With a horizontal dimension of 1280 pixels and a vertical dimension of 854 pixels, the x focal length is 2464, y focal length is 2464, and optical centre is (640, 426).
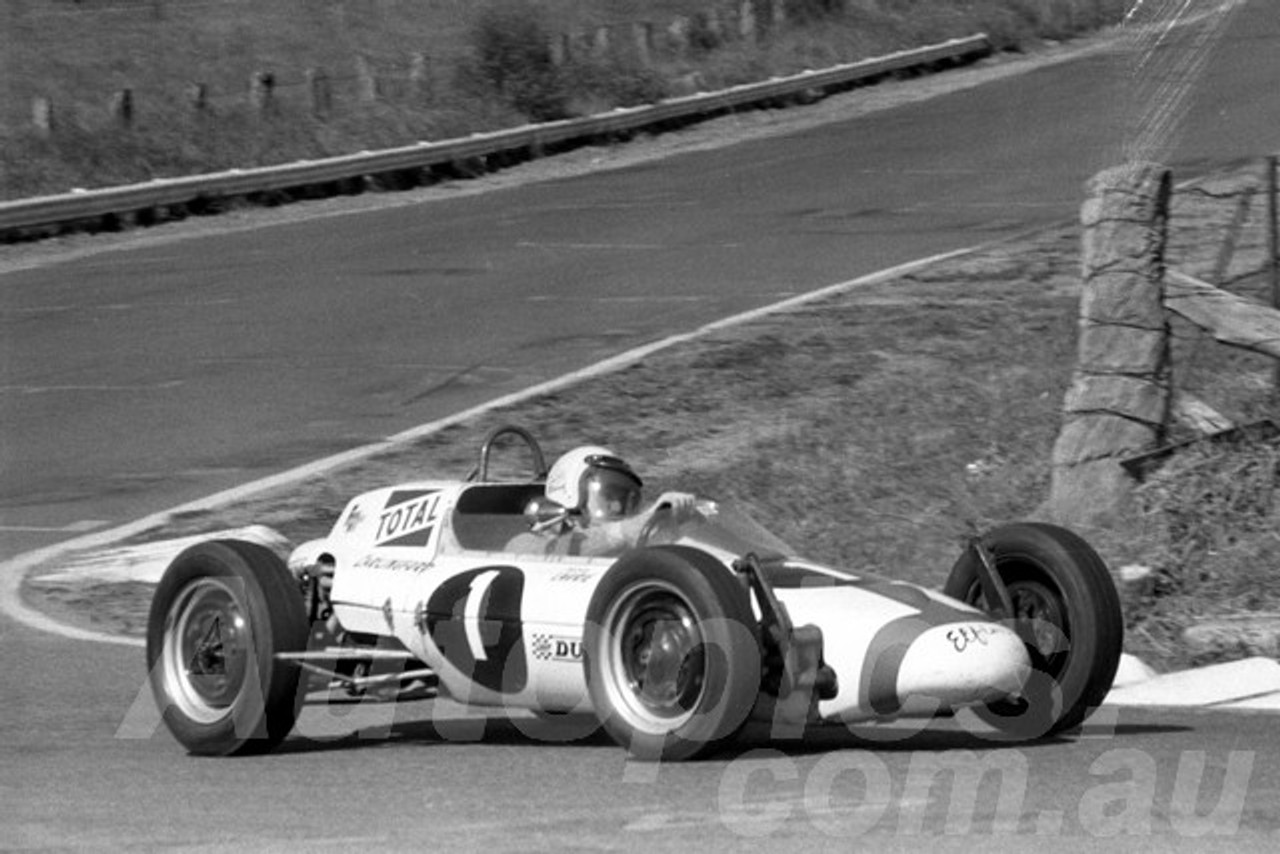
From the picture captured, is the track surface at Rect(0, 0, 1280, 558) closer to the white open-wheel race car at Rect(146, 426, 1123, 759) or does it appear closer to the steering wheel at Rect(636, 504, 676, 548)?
the white open-wheel race car at Rect(146, 426, 1123, 759)

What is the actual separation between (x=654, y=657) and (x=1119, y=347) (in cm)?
484

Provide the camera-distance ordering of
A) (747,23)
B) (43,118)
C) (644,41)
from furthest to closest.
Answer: (747,23), (644,41), (43,118)

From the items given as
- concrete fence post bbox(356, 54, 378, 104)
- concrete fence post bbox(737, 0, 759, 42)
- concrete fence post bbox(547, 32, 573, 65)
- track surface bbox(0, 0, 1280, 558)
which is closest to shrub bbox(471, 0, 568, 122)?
concrete fence post bbox(547, 32, 573, 65)

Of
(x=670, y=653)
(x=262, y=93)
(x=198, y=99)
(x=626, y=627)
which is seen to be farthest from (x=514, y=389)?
(x=262, y=93)

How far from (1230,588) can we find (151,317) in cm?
1199

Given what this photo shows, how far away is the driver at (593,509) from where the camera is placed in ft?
28.4

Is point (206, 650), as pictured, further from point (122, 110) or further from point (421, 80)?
point (421, 80)

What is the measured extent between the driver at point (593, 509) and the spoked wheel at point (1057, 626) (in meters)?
1.18

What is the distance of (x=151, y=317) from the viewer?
821 inches

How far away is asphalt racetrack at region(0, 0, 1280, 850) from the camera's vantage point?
274 inches

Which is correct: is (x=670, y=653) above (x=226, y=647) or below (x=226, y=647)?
above

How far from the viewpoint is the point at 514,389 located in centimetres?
1745

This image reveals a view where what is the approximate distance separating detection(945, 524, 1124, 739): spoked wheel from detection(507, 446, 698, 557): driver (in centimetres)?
118

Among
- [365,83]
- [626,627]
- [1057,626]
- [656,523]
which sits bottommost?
[365,83]
